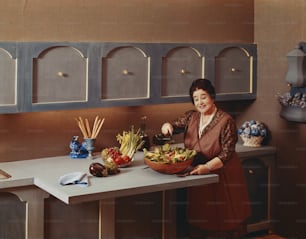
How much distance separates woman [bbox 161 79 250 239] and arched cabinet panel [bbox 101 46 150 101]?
42 cm

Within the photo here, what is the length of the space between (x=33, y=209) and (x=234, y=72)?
2110 mm

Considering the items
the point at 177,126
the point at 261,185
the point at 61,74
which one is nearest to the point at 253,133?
A: the point at 261,185

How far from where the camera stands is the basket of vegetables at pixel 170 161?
12.5 ft

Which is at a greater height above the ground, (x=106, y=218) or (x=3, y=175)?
(x=3, y=175)

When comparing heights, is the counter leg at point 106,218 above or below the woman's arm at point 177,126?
below

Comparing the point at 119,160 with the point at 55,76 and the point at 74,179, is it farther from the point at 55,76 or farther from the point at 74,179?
the point at 55,76

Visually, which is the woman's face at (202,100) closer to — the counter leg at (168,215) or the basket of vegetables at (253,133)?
the counter leg at (168,215)

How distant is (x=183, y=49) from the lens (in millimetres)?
4785

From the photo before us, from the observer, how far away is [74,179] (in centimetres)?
362

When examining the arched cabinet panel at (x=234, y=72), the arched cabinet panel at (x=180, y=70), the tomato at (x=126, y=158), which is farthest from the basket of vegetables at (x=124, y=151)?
the arched cabinet panel at (x=234, y=72)

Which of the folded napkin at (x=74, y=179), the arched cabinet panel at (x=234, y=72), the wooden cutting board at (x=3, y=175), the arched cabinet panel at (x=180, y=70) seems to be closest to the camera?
the folded napkin at (x=74, y=179)

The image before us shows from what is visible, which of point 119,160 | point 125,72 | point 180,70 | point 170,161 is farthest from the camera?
point 180,70

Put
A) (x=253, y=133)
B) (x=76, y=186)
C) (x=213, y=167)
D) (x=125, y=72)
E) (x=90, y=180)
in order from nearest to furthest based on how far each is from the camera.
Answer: (x=76, y=186) < (x=90, y=180) < (x=213, y=167) < (x=125, y=72) < (x=253, y=133)

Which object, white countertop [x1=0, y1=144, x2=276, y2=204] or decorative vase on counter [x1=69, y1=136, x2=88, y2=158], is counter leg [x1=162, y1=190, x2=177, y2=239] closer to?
white countertop [x1=0, y1=144, x2=276, y2=204]
